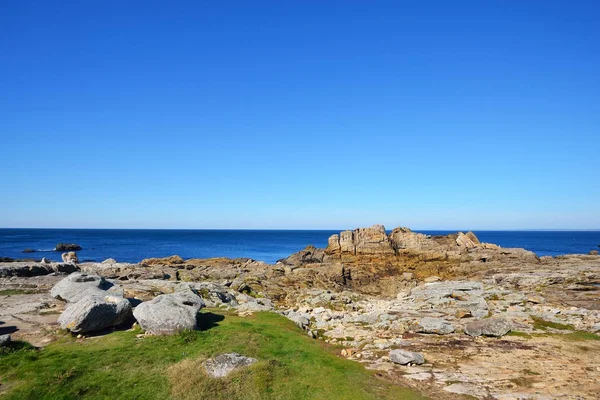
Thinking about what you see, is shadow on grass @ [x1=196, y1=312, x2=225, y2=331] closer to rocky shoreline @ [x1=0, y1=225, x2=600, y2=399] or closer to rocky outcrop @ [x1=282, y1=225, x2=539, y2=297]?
rocky shoreline @ [x1=0, y1=225, x2=600, y2=399]

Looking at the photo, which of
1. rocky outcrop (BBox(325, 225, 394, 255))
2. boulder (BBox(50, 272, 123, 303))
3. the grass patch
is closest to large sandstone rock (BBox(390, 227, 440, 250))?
rocky outcrop (BBox(325, 225, 394, 255))

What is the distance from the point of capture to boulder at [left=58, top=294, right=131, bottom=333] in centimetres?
1886

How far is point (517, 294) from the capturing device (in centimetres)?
3731

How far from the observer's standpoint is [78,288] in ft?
86.4

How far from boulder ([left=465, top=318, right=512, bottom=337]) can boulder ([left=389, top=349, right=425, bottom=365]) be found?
685 centimetres

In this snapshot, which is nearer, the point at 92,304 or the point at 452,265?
the point at 92,304

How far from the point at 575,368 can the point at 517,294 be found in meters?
22.1

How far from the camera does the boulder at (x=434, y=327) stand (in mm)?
23594

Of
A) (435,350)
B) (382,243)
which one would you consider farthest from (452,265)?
(435,350)

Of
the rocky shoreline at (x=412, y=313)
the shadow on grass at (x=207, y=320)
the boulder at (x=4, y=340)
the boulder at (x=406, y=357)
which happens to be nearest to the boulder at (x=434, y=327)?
the rocky shoreline at (x=412, y=313)

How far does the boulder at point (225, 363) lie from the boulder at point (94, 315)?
7.48m

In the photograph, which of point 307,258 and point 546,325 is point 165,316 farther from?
point 307,258

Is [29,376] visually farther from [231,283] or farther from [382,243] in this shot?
[382,243]

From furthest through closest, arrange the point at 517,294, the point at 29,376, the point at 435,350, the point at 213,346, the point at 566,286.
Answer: the point at 566,286, the point at 517,294, the point at 435,350, the point at 213,346, the point at 29,376
